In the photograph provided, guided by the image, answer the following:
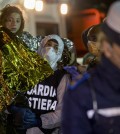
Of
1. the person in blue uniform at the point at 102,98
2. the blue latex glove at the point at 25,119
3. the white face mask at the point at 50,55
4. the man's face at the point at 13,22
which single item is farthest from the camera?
the man's face at the point at 13,22

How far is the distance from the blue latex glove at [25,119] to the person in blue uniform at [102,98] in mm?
1319

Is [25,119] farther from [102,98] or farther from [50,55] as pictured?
[102,98]

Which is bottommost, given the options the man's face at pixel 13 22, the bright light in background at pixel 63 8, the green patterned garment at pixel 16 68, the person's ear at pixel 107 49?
the bright light in background at pixel 63 8

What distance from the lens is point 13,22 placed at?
5008 millimetres

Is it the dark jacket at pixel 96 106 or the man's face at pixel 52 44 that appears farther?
the man's face at pixel 52 44

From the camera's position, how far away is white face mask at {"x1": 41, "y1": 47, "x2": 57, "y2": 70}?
4.17 metres

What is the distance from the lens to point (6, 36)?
394cm

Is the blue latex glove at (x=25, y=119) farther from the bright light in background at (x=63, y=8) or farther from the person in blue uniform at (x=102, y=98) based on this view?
the bright light in background at (x=63, y=8)

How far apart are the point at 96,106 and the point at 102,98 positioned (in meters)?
0.05

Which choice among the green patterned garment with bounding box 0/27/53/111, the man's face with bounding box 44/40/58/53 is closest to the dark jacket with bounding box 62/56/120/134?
the green patterned garment with bounding box 0/27/53/111

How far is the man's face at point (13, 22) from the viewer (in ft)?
16.3

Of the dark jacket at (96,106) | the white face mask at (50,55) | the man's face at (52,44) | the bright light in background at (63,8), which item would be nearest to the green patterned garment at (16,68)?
the white face mask at (50,55)

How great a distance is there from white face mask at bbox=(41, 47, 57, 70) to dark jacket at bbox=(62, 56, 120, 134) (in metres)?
1.76

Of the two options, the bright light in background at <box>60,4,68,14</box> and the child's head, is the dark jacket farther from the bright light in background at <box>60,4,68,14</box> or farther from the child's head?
the bright light in background at <box>60,4,68,14</box>
